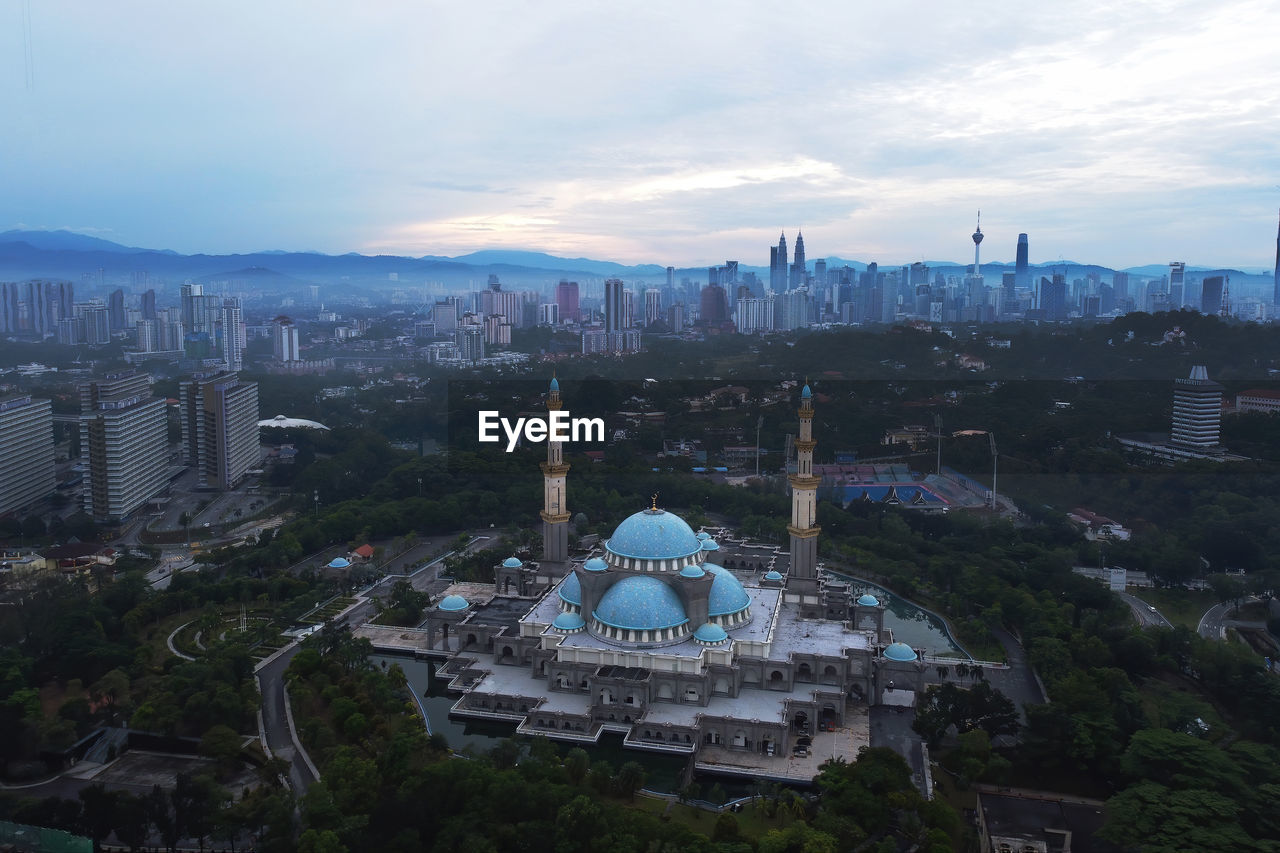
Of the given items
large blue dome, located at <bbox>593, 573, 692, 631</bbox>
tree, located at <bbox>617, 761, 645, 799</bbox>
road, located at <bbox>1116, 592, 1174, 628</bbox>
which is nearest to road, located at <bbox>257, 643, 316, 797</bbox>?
tree, located at <bbox>617, 761, 645, 799</bbox>

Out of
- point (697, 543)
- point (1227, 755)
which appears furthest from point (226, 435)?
point (1227, 755)

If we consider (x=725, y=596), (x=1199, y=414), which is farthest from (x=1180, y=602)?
(x=1199, y=414)

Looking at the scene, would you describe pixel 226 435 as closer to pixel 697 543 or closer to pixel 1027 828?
pixel 697 543

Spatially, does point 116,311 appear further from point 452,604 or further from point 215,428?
point 452,604

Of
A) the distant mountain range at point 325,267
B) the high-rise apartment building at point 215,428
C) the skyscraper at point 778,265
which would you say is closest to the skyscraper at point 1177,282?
the distant mountain range at point 325,267

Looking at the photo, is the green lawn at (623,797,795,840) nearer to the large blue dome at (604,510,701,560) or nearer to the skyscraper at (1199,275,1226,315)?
the large blue dome at (604,510,701,560)
